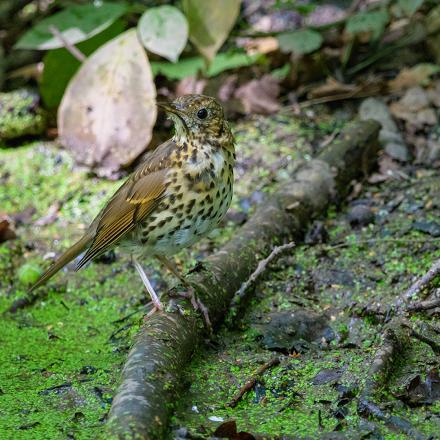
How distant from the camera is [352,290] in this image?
4273mm

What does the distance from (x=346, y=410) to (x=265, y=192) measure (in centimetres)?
251

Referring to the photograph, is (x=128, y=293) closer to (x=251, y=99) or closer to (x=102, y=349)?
(x=102, y=349)

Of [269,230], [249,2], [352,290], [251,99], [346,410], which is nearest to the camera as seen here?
[346,410]

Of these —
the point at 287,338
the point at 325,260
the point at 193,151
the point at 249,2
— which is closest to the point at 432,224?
the point at 325,260

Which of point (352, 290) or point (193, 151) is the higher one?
point (193, 151)

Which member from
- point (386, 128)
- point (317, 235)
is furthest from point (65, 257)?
point (386, 128)

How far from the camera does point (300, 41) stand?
20.4 feet

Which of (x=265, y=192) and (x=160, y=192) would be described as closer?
(x=160, y=192)

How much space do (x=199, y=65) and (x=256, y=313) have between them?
2.85 metres

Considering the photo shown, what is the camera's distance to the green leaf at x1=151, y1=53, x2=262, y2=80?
6352 mm

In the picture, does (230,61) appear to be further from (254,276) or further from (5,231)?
(254,276)

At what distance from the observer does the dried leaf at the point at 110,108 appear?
5809 millimetres

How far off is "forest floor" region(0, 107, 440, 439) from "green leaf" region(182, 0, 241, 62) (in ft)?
2.14

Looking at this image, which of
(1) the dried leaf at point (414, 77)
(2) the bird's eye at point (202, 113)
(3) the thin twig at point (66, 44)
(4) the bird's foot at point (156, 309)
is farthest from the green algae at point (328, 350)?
(3) the thin twig at point (66, 44)
